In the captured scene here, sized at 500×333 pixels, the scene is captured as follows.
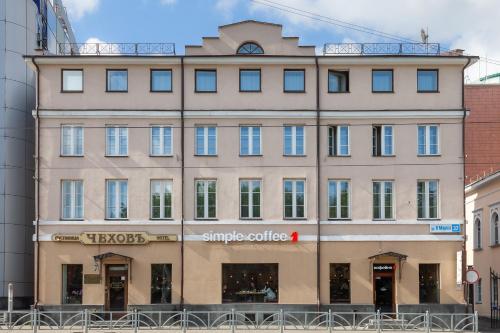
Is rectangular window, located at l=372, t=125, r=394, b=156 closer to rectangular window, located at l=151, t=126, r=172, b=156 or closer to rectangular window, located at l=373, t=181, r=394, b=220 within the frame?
rectangular window, located at l=373, t=181, r=394, b=220

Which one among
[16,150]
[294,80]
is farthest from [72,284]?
[294,80]

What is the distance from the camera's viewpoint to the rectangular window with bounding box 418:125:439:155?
4066 cm

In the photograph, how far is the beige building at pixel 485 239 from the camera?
45.5 m

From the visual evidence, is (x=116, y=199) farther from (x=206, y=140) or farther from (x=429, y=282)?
(x=429, y=282)

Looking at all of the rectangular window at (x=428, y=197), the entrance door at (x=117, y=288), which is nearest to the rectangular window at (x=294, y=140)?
the rectangular window at (x=428, y=197)

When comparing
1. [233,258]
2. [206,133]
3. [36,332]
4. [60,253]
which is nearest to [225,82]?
[206,133]

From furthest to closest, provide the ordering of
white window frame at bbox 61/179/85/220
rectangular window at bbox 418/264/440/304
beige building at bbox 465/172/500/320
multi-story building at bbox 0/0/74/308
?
beige building at bbox 465/172/500/320, multi-story building at bbox 0/0/74/308, white window frame at bbox 61/179/85/220, rectangular window at bbox 418/264/440/304

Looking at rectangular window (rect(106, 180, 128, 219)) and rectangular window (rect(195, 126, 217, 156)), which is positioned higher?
rectangular window (rect(195, 126, 217, 156))

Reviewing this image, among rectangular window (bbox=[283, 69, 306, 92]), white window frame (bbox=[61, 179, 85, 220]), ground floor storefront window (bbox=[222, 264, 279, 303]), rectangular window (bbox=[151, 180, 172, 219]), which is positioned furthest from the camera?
rectangular window (bbox=[283, 69, 306, 92])

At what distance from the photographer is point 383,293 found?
40188mm

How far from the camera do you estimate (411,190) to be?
132ft

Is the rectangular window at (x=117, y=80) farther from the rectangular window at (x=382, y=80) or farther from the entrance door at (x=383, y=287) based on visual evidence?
the entrance door at (x=383, y=287)

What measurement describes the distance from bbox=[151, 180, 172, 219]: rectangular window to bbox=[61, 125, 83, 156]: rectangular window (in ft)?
13.3

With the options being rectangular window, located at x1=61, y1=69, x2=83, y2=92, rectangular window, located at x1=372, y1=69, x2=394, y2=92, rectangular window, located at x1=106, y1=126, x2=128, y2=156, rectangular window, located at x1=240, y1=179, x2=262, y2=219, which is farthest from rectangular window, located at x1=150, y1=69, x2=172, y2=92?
rectangular window, located at x1=372, y1=69, x2=394, y2=92
